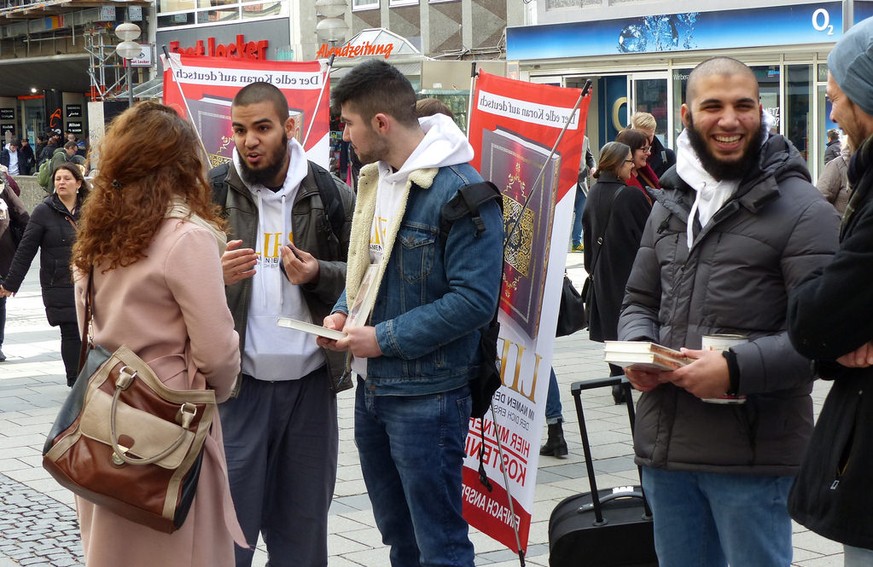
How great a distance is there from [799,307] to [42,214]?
27.1 feet

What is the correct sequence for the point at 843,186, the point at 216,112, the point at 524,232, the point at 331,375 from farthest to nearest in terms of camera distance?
the point at 843,186 < the point at 216,112 < the point at 524,232 < the point at 331,375

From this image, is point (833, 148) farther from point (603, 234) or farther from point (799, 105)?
point (603, 234)

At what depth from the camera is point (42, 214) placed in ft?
32.9

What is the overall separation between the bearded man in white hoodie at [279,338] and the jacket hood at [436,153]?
50cm

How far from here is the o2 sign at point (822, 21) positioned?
1839 centimetres

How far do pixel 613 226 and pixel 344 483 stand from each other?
2.66 meters

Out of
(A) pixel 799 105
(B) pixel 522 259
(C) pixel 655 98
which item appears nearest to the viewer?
(B) pixel 522 259

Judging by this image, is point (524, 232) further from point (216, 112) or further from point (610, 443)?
point (610, 443)

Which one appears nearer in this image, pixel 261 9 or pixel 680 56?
pixel 680 56

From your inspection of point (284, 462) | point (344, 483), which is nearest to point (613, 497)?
point (284, 462)

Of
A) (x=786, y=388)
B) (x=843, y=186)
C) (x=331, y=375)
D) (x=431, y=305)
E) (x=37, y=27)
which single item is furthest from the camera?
(x=37, y=27)

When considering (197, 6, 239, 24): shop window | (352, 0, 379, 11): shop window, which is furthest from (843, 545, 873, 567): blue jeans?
(197, 6, 239, 24): shop window

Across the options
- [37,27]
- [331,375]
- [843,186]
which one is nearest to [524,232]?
[331,375]

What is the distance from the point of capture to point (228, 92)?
6.29 metres
